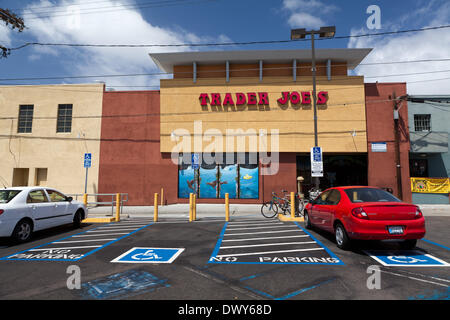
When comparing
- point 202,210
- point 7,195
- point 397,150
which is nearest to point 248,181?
point 202,210

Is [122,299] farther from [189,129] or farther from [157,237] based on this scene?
[189,129]

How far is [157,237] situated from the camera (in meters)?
7.64

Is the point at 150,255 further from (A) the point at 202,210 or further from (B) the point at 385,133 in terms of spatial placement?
(B) the point at 385,133

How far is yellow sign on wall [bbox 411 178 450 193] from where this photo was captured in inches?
673

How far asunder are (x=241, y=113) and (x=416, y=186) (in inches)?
511

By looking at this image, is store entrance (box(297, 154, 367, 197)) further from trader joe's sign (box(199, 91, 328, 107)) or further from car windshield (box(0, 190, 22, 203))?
car windshield (box(0, 190, 22, 203))

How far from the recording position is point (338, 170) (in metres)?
19.8

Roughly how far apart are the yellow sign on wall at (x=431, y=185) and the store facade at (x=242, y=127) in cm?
80

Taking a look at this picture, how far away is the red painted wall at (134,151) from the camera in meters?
18.4

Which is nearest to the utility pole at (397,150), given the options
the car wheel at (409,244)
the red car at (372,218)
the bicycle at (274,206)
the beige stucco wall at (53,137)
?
the bicycle at (274,206)

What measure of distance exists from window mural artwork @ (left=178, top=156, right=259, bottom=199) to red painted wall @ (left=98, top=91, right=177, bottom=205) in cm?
79

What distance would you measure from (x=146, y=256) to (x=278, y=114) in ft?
48.4

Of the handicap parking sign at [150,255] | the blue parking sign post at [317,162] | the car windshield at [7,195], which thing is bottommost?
the handicap parking sign at [150,255]

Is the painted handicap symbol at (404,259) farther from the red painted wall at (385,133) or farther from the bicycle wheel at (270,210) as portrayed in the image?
the red painted wall at (385,133)
